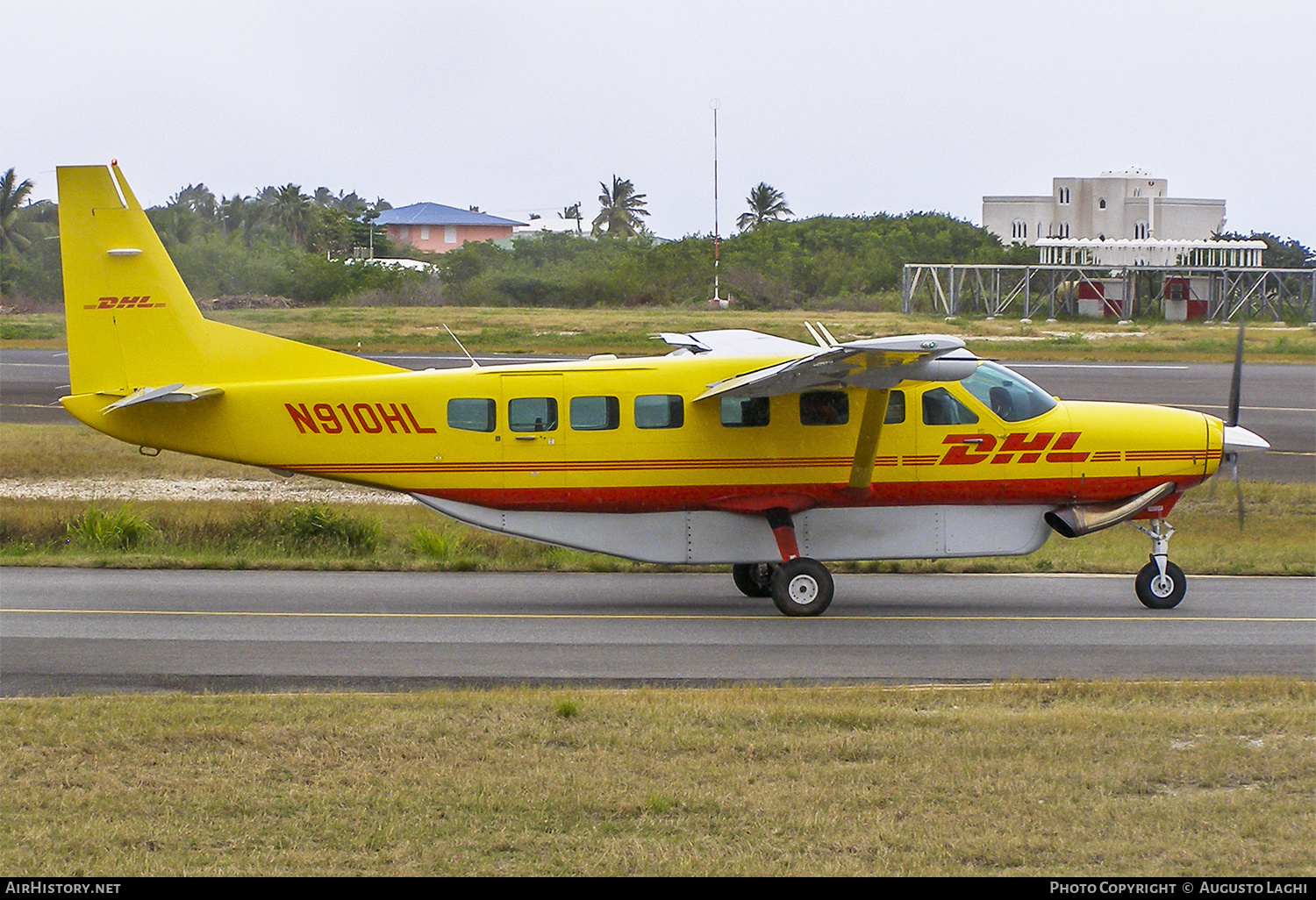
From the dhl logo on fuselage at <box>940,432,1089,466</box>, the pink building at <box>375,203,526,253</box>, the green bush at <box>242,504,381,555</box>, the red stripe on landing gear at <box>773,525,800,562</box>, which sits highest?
the pink building at <box>375,203,526,253</box>

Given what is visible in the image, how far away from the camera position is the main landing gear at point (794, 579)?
14.2 meters

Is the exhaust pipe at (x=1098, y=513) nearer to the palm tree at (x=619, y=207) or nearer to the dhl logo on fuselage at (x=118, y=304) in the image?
the dhl logo on fuselage at (x=118, y=304)

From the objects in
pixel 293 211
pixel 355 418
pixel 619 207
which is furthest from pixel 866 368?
pixel 619 207

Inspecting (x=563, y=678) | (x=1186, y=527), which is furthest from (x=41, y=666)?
(x=1186, y=527)

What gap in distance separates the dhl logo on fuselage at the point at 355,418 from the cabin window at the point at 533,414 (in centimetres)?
90

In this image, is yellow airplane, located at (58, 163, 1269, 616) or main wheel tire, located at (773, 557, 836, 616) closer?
main wheel tire, located at (773, 557, 836, 616)

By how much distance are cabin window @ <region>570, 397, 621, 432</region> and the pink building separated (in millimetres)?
86352

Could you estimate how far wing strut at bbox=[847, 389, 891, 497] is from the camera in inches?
542

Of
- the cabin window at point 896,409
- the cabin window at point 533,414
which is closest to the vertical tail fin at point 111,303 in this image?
the cabin window at point 533,414

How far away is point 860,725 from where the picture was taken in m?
9.18

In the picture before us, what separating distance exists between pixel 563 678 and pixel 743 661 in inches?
70.2

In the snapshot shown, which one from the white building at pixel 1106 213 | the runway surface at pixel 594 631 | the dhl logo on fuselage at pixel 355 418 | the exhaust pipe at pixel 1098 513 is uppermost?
the white building at pixel 1106 213

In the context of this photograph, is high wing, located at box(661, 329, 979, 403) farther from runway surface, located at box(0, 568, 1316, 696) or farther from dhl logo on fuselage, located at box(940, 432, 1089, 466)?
runway surface, located at box(0, 568, 1316, 696)

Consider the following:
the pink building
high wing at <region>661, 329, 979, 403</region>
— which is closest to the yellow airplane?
high wing at <region>661, 329, 979, 403</region>
